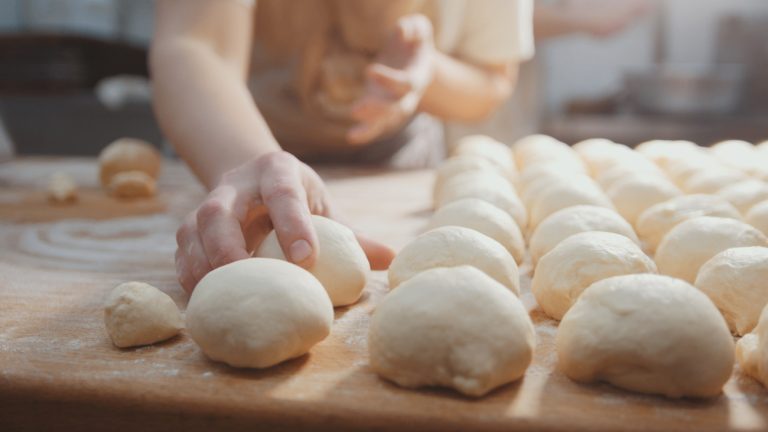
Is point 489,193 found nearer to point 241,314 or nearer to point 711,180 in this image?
point 711,180

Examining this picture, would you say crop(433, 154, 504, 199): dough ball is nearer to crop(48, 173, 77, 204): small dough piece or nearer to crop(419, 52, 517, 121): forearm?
crop(419, 52, 517, 121): forearm

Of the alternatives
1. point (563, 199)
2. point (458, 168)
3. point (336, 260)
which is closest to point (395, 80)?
point (458, 168)

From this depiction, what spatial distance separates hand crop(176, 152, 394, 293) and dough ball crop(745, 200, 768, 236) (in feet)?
2.44

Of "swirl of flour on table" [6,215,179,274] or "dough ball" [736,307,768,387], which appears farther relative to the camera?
"swirl of flour on table" [6,215,179,274]

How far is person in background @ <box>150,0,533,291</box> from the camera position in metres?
1.01

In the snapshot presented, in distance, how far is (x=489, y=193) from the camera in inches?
54.9

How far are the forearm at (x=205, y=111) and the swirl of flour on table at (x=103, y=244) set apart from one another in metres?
0.17

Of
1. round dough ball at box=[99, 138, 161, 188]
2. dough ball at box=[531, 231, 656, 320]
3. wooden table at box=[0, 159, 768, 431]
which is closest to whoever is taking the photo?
wooden table at box=[0, 159, 768, 431]

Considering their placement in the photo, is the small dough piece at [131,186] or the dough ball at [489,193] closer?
the dough ball at [489,193]

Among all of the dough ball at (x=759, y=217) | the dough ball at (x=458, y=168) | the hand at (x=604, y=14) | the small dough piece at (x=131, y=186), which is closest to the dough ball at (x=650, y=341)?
the dough ball at (x=759, y=217)

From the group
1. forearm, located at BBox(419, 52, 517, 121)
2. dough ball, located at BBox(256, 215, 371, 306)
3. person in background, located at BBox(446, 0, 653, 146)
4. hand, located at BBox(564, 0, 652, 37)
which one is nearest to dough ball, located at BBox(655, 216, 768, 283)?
dough ball, located at BBox(256, 215, 371, 306)

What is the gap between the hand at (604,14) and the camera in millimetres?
3244

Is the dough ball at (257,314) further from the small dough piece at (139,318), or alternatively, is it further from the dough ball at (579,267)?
the dough ball at (579,267)

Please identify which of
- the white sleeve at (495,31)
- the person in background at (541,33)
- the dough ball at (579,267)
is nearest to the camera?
the dough ball at (579,267)
